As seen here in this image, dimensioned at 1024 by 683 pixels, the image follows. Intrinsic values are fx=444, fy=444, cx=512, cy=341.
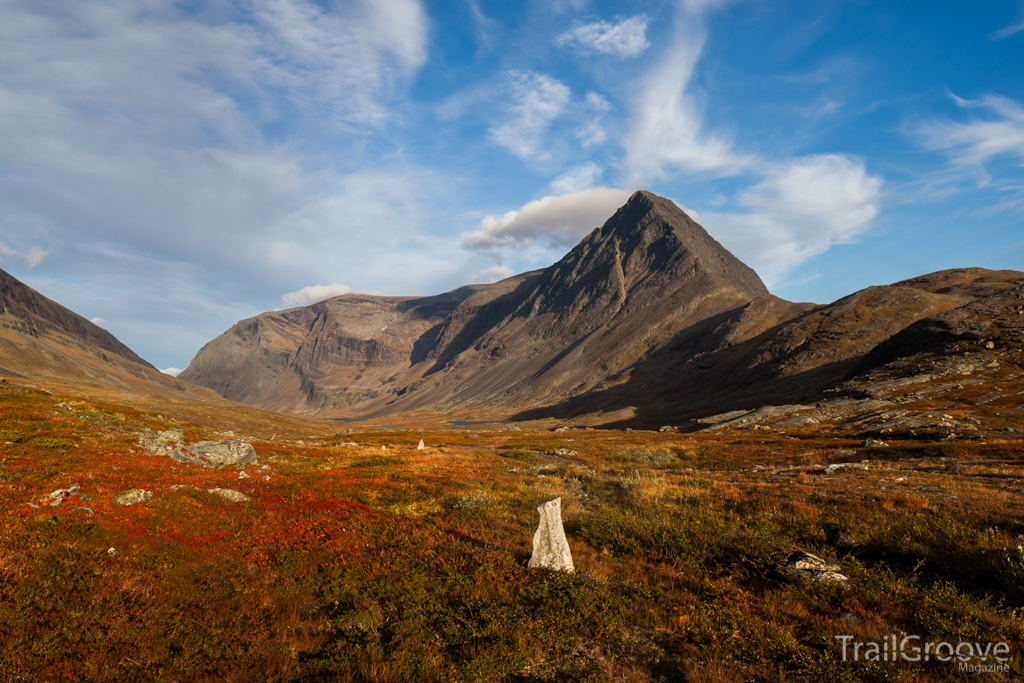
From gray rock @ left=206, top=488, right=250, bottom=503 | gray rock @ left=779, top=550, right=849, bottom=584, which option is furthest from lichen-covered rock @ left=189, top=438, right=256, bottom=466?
gray rock @ left=779, top=550, right=849, bottom=584

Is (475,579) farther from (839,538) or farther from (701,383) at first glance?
(701,383)

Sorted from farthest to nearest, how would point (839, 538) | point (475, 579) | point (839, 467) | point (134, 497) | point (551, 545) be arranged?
point (839, 467), point (134, 497), point (839, 538), point (551, 545), point (475, 579)

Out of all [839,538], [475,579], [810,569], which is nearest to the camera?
[810,569]

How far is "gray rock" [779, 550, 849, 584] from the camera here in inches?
445

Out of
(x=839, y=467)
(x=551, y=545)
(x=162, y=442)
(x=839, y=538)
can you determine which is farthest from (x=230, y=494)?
(x=839, y=467)

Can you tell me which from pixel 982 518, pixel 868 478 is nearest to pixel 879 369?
pixel 868 478

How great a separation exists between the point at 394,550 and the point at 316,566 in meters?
2.34

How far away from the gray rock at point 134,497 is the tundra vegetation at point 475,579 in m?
0.39

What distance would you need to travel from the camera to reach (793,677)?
307 inches

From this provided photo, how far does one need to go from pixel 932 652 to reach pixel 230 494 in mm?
22858

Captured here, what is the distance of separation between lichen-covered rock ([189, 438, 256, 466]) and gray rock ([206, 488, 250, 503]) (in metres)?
8.26

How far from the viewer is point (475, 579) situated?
12141 millimetres

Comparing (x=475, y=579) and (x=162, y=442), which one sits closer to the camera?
(x=475, y=579)

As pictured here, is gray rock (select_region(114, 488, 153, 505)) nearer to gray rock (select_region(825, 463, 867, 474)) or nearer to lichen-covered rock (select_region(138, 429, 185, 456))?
lichen-covered rock (select_region(138, 429, 185, 456))
